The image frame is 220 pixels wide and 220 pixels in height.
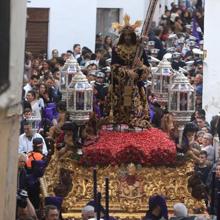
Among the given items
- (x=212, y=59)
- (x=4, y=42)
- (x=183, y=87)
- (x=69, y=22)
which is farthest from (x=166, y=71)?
(x=69, y=22)

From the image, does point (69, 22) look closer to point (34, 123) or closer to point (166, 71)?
point (34, 123)

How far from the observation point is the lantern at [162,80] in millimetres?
10516

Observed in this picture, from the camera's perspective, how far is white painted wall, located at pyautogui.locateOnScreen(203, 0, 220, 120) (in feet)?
56.4

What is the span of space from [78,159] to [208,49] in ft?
28.0

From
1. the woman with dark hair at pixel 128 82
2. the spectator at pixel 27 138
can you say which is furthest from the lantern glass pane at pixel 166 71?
the spectator at pixel 27 138

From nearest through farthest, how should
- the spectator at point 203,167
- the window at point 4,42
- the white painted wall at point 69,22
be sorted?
the window at point 4,42
the spectator at point 203,167
the white painted wall at point 69,22

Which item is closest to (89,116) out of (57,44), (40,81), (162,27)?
(40,81)

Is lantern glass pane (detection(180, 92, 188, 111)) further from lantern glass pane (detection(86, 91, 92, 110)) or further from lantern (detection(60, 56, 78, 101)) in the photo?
lantern (detection(60, 56, 78, 101))

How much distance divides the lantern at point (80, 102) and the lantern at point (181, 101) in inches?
38.9

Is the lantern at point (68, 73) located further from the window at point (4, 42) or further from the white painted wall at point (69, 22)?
the white painted wall at point (69, 22)

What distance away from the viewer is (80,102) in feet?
31.7

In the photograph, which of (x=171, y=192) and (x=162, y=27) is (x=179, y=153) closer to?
(x=171, y=192)

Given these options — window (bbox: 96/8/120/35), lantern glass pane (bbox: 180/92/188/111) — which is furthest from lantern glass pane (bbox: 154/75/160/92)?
window (bbox: 96/8/120/35)

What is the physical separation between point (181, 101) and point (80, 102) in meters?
1.20
